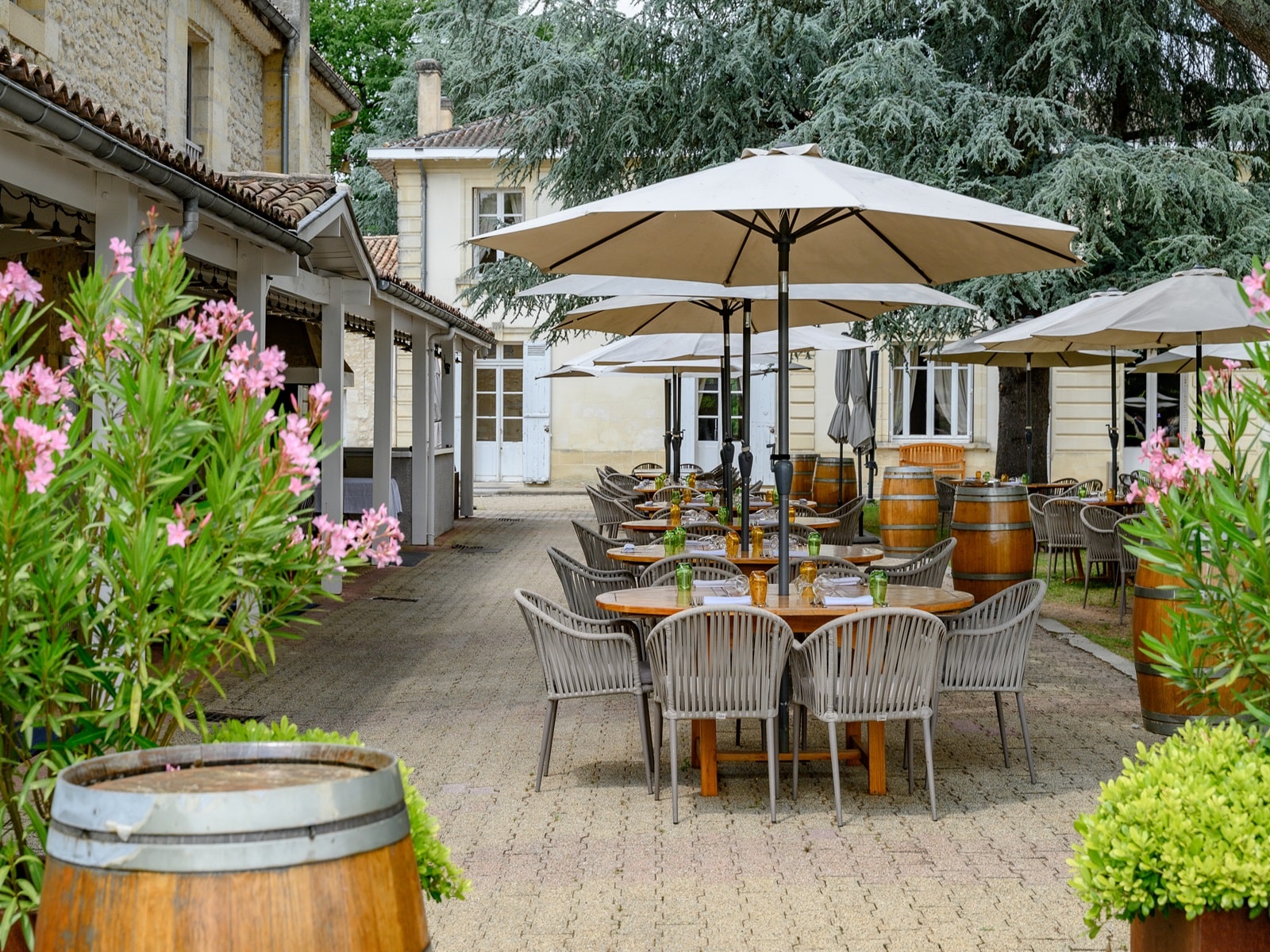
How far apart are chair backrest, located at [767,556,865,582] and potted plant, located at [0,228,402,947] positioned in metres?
4.06

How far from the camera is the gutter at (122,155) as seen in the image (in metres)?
4.50

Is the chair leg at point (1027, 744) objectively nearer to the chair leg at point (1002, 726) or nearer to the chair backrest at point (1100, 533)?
the chair leg at point (1002, 726)

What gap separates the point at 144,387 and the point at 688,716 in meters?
3.01

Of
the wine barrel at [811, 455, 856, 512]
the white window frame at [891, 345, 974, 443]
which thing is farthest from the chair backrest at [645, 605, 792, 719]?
the white window frame at [891, 345, 974, 443]

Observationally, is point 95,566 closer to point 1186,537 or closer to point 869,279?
point 1186,537

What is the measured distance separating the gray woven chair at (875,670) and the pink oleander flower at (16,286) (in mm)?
3017

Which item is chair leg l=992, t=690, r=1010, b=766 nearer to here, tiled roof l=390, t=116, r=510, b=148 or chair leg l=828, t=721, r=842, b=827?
chair leg l=828, t=721, r=842, b=827

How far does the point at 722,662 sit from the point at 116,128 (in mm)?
3036

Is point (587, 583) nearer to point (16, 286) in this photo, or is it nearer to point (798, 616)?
point (798, 616)

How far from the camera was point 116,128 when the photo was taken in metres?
5.39

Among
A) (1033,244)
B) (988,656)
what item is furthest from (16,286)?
(1033,244)

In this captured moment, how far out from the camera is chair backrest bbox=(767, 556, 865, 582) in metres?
6.43

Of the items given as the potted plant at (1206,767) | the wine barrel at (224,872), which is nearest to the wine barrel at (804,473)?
the potted plant at (1206,767)

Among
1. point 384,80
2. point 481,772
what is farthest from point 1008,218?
point 384,80
